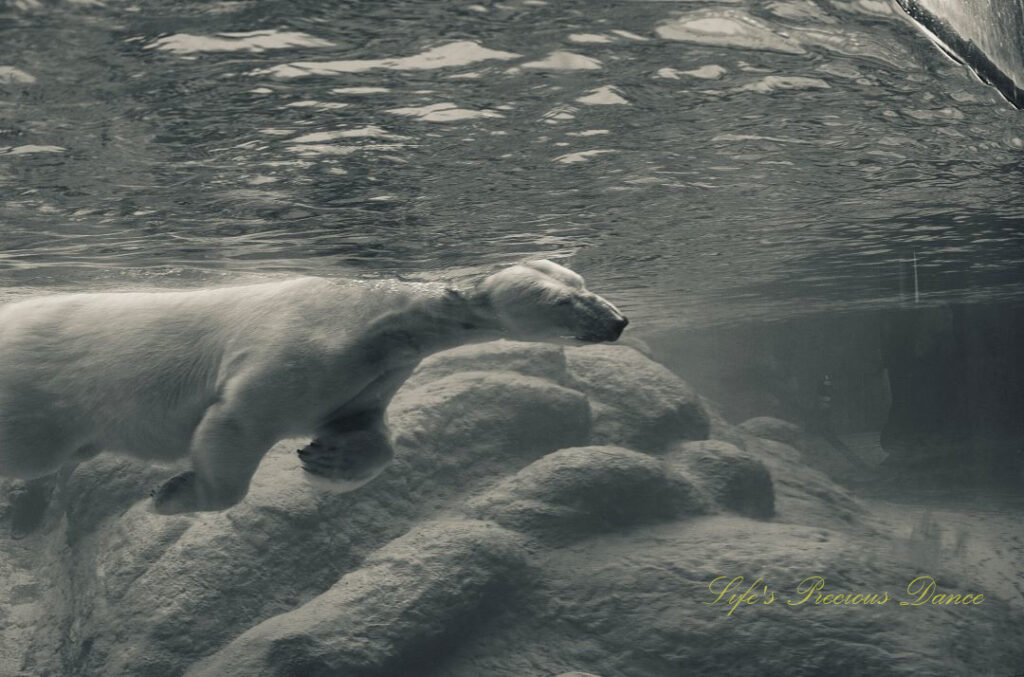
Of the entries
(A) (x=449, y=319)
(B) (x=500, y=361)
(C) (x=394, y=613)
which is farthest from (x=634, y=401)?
(A) (x=449, y=319)

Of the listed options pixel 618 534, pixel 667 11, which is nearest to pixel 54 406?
pixel 667 11

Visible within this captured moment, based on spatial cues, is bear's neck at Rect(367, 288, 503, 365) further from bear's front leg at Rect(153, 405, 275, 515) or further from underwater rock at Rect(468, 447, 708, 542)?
underwater rock at Rect(468, 447, 708, 542)

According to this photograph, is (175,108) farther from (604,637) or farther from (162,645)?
(604,637)

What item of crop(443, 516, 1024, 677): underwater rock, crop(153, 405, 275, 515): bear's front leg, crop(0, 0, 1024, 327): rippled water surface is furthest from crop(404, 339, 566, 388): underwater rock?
crop(153, 405, 275, 515): bear's front leg

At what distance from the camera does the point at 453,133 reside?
6.71 meters

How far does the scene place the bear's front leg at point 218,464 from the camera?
395cm

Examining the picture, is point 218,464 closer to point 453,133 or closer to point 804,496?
point 453,133

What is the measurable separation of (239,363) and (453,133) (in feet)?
10.7

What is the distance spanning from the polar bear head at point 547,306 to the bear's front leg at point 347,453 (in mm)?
975

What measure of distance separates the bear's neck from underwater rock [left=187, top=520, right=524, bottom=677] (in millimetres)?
4945

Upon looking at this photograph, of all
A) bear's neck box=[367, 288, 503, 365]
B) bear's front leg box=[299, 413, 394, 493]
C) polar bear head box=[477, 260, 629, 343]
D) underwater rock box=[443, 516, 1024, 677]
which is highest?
polar bear head box=[477, 260, 629, 343]

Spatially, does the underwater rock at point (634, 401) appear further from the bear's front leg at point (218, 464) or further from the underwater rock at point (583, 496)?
the bear's front leg at point (218, 464)

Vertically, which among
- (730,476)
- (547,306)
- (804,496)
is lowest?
(804,496)

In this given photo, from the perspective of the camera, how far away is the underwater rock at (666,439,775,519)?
12.0 m
